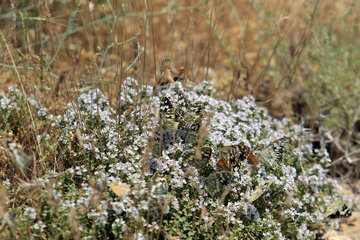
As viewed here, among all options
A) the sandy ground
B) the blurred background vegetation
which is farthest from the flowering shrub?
the blurred background vegetation

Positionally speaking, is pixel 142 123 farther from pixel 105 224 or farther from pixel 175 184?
pixel 105 224

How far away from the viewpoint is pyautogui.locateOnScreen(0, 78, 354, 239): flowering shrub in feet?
8.98

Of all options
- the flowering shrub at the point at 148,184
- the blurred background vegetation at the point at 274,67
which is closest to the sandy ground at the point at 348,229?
the flowering shrub at the point at 148,184

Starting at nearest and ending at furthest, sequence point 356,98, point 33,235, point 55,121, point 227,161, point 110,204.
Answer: point 33,235 → point 110,204 → point 227,161 → point 55,121 → point 356,98

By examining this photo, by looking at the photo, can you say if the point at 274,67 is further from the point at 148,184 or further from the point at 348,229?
the point at 148,184

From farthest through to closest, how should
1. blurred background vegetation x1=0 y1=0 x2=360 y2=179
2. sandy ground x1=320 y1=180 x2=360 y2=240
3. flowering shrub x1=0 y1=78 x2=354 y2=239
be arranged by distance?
blurred background vegetation x1=0 y1=0 x2=360 y2=179, sandy ground x1=320 y1=180 x2=360 y2=240, flowering shrub x1=0 y1=78 x2=354 y2=239

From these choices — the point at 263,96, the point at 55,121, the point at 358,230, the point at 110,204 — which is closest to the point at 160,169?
the point at 110,204

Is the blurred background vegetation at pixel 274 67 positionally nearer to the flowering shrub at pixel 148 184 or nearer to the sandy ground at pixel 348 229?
the sandy ground at pixel 348 229

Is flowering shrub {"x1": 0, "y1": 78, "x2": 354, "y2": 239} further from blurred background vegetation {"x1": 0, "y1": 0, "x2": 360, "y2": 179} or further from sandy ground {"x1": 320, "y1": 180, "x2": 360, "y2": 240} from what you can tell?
blurred background vegetation {"x1": 0, "y1": 0, "x2": 360, "y2": 179}

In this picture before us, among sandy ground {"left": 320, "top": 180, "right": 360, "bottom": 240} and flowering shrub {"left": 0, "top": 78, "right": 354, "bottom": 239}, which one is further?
sandy ground {"left": 320, "top": 180, "right": 360, "bottom": 240}

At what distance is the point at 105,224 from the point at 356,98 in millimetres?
3940

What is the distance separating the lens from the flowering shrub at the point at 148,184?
274 cm

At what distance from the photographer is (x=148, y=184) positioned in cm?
293

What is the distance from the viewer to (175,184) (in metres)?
3.07
